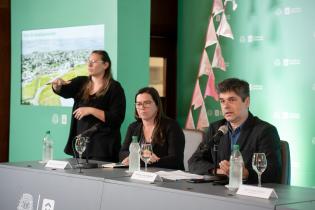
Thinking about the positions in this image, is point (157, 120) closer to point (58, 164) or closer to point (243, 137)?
point (58, 164)

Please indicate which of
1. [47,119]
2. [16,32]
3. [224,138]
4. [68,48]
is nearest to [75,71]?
[68,48]

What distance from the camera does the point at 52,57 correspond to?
588cm

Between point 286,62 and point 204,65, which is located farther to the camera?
point 204,65

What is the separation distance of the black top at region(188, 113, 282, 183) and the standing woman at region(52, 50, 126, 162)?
1.01m

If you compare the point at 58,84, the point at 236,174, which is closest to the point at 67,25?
the point at 58,84

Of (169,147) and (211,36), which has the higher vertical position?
(211,36)

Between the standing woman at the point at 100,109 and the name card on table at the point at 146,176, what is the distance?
1140mm

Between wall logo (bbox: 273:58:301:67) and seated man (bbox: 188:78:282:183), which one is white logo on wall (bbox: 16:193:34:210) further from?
wall logo (bbox: 273:58:301:67)

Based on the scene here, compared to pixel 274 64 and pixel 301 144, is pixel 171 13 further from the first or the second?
pixel 301 144

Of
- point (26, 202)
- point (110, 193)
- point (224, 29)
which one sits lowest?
point (26, 202)

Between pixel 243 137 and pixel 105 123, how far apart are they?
1.31 m

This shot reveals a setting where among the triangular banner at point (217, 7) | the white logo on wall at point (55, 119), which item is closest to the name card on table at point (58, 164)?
the white logo on wall at point (55, 119)

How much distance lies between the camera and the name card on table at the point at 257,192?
2646 millimetres

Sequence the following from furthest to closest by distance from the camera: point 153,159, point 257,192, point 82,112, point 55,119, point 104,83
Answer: point 55,119 < point 104,83 < point 82,112 < point 153,159 < point 257,192
